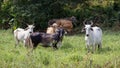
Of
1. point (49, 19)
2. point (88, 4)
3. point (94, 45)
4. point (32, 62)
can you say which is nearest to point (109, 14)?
point (88, 4)

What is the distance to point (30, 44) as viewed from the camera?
1316cm

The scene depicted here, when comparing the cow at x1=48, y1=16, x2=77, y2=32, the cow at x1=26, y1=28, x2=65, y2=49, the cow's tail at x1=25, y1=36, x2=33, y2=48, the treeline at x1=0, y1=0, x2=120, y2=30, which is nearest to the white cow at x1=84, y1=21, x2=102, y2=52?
the cow at x1=26, y1=28, x2=65, y2=49

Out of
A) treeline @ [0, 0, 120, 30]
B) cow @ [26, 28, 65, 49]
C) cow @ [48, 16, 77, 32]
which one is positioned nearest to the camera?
cow @ [26, 28, 65, 49]

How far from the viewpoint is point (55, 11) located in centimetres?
2133

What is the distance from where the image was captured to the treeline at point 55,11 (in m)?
20.4

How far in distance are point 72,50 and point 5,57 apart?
3.56m

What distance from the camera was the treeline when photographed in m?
20.4

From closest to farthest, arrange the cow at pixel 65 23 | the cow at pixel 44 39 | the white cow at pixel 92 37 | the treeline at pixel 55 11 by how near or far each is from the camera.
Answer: the white cow at pixel 92 37 < the cow at pixel 44 39 < the cow at pixel 65 23 < the treeline at pixel 55 11

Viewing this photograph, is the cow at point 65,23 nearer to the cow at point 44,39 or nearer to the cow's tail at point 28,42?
the cow at point 44,39

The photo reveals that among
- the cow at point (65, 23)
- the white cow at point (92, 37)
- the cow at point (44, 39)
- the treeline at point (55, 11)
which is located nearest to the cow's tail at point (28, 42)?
the cow at point (44, 39)

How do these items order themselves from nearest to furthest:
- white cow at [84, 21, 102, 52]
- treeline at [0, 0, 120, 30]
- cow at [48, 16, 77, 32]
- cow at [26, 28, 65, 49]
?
white cow at [84, 21, 102, 52]
cow at [26, 28, 65, 49]
cow at [48, 16, 77, 32]
treeline at [0, 0, 120, 30]

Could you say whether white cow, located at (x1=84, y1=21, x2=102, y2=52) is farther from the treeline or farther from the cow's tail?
the treeline

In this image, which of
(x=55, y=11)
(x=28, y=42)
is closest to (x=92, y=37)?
(x=28, y=42)

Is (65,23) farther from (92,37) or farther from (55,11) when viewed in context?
(92,37)
